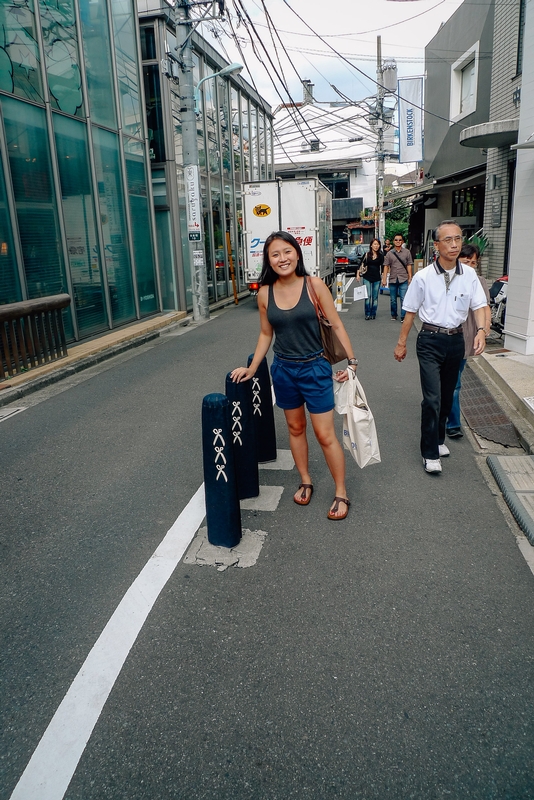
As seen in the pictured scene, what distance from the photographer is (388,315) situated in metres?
15.9

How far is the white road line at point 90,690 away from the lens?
2.22 m

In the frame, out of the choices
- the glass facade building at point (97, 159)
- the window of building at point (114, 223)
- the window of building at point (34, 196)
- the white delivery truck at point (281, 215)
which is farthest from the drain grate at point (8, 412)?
the white delivery truck at point (281, 215)

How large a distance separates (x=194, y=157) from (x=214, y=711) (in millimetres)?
14981

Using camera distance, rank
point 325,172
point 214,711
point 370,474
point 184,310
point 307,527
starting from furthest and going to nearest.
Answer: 1. point 325,172
2. point 184,310
3. point 370,474
4. point 307,527
5. point 214,711

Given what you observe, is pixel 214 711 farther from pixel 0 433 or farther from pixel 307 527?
pixel 0 433

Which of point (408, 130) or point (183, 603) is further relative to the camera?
point (408, 130)

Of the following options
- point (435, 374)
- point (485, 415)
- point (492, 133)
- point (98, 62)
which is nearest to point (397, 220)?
point (492, 133)

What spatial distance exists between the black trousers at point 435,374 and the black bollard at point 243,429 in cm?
157

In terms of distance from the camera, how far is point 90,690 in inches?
104

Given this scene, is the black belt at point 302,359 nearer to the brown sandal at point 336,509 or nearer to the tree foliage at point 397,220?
the brown sandal at point 336,509

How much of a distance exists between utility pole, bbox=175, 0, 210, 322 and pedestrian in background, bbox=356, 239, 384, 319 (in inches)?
172

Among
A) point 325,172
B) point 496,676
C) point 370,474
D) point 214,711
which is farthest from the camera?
point 325,172

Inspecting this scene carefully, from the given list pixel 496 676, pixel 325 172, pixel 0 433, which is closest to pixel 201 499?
pixel 496 676

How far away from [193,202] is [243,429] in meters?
12.6
